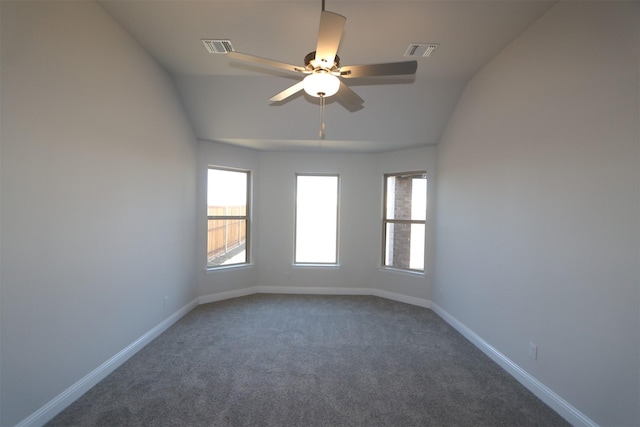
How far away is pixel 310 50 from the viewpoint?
2758 mm

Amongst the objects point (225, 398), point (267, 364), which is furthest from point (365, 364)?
point (225, 398)

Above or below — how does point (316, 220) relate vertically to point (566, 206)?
below

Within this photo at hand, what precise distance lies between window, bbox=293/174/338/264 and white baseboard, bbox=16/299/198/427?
248 cm

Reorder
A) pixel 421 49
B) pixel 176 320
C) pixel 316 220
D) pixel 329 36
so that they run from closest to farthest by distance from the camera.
Result: pixel 329 36 → pixel 421 49 → pixel 176 320 → pixel 316 220

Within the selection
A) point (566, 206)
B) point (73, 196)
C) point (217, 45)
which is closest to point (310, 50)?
point (217, 45)

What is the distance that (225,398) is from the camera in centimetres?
222

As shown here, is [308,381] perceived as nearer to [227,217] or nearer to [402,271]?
[402,271]

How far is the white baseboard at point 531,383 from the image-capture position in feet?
6.45

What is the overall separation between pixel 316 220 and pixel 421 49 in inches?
124

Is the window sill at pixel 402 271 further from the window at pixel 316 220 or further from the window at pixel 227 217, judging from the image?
the window at pixel 227 217

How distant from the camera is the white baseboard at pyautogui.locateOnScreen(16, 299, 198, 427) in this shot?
6.11 ft

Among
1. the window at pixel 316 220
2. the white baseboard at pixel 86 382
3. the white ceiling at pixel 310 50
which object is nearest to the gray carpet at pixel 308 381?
the white baseboard at pixel 86 382

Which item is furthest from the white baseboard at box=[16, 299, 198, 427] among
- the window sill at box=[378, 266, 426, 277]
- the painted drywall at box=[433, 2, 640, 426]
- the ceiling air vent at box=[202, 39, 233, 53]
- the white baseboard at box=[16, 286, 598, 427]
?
the painted drywall at box=[433, 2, 640, 426]

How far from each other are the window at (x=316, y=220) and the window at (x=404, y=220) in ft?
3.06
